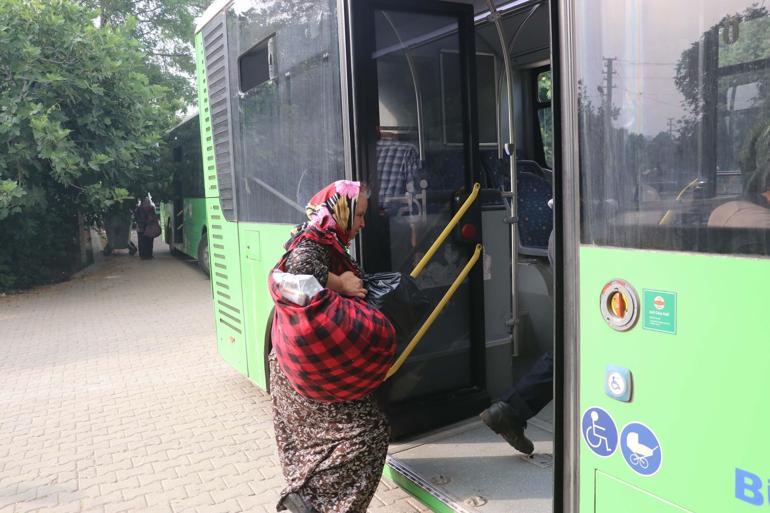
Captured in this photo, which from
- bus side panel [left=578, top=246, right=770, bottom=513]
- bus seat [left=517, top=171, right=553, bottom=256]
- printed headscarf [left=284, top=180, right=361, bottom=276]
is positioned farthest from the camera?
bus seat [left=517, top=171, right=553, bottom=256]

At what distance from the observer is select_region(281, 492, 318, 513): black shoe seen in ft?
9.68

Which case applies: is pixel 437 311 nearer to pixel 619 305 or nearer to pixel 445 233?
pixel 445 233

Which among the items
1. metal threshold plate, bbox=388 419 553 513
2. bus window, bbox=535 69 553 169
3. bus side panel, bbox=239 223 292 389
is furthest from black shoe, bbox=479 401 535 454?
bus window, bbox=535 69 553 169

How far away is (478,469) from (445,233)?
1287 mm

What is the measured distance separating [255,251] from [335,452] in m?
2.11

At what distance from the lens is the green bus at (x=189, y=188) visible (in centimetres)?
1359

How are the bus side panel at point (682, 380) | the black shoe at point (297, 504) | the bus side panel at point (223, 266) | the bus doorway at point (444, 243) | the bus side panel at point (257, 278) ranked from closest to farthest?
the bus side panel at point (682, 380)
the black shoe at point (297, 504)
the bus doorway at point (444, 243)
the bus side panel at point (257, 278)
the bus side panel at point (223, 266)

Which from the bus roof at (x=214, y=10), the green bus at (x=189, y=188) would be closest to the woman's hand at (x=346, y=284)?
the bus roof at (x=214, y=10)

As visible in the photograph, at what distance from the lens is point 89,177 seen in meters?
12.5

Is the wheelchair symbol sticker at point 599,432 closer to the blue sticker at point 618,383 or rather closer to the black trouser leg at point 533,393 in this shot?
the blue sticker at point 618,383

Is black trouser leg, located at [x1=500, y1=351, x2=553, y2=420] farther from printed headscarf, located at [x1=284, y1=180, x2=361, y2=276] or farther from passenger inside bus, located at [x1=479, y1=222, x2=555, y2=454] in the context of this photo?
printed headscarf, located at [x1=284, y1=180, x2=361, y2=276]

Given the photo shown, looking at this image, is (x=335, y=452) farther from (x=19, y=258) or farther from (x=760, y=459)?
(x=19, y=258)

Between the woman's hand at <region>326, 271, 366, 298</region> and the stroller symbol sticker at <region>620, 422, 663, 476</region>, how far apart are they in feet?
4.14

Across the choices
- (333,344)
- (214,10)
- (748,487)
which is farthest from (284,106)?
(748,487)
